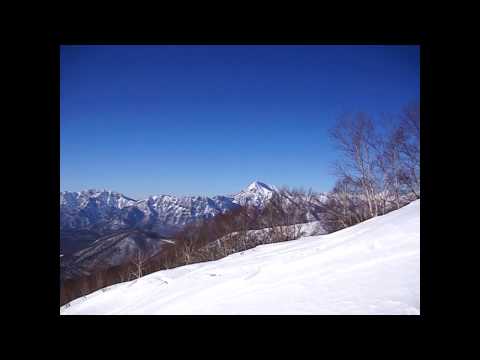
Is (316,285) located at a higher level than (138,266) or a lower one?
higher

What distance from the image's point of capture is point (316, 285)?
4.18m

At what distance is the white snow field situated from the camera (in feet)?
11.3

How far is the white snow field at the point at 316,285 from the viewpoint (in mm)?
3439

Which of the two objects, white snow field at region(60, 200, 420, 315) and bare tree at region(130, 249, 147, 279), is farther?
bare tree at region(130, 249, 147, 279)

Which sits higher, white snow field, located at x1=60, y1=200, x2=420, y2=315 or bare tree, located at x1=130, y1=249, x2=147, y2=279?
white snow field, located at x1=60, y1=200, x2=420, y2=315

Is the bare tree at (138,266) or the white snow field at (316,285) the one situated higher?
the white snow field at (316,285)

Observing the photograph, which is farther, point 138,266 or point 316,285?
point 138,266

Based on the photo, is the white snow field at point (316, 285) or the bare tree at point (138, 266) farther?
the bare tree at point (138, 266)
